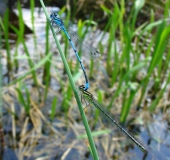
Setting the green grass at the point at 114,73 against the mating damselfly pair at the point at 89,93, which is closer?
the mating damselfly pair at the point at 89,93

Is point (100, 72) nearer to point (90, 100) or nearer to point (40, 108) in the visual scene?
point (40, 108)

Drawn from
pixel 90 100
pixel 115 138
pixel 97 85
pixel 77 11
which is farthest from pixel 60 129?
pixel 77 11

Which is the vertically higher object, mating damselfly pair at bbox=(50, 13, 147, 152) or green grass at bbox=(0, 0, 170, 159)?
mating damselfly pair at bbox=(50, 13, 147, 152)

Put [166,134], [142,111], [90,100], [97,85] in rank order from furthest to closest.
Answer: [97,85]
[142,111]
[166,134]
[90,100]

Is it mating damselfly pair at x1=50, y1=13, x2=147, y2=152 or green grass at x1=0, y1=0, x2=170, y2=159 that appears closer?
mating damselfly pair at x1=50, y1=13, x2=147, y2=152

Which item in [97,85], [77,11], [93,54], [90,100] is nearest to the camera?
[90,100]

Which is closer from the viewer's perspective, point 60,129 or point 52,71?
point 60,129

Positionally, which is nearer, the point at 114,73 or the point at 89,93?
the point at 89,93

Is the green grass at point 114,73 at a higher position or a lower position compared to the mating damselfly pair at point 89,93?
lower

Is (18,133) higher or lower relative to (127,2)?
lower

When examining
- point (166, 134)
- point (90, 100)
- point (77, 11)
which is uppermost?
point (90, 100)

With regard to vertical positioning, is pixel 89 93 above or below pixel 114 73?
above
